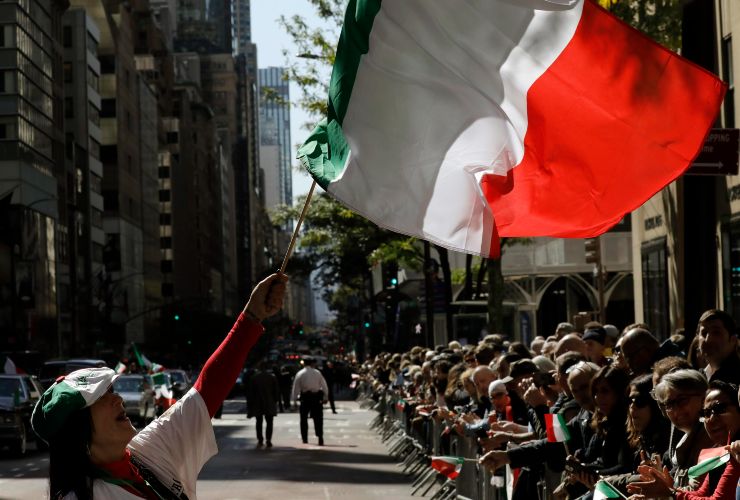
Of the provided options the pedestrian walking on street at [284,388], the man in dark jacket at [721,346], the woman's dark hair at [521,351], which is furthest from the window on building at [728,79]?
the pedestrian walking on street at [284,388]

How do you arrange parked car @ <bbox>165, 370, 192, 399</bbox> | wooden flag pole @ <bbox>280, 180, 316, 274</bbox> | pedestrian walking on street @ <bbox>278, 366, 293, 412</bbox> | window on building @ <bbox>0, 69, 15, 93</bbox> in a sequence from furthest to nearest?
window on building @ <bbox>0, 69, 15, 93</bbox>
pedestrian walking on street @ <bbox>278, 366, 293, 412</bbox>
parked car @ <bbox>165, 370, 192, 399</bbox>
wooden flag pole @ <bbox>280, 180, 316, 274</bbox>

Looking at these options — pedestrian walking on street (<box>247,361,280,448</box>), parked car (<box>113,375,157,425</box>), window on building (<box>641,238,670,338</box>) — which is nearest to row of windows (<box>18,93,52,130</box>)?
parked car (<box>113,375,157,425</box>)

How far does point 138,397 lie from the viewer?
37.6m

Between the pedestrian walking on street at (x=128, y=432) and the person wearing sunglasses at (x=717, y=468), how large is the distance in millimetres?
2508

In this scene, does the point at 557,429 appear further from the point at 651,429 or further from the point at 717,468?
the point at 717,468

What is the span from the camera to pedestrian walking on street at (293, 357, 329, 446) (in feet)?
99.6

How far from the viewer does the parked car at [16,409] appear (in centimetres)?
2805

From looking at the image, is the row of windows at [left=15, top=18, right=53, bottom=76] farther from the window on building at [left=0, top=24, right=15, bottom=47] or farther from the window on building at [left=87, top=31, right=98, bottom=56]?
the window on building at [left=87, top=31, right=98, bottom=56]

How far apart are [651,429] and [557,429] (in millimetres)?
685

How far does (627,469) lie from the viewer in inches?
352

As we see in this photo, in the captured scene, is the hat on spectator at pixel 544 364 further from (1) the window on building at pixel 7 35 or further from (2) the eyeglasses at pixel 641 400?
(1) the window on building at pixel 7 35

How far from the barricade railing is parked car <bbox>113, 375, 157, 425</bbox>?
658 centimetres

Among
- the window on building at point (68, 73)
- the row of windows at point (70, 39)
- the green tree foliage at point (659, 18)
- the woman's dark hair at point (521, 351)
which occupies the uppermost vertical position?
the row of windows at point (70, 39)

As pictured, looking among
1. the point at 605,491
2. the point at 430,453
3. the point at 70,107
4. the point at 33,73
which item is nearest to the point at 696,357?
the point at 605,491
